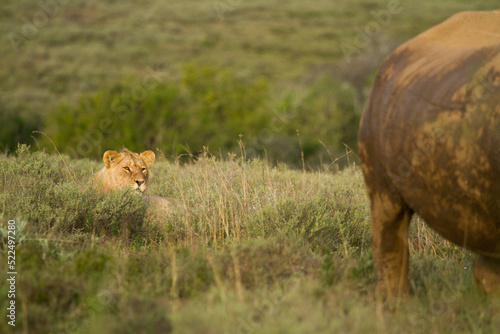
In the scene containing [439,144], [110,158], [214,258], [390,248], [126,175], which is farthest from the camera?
[110,158]

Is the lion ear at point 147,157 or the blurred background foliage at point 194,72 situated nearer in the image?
the lion ear at point 147,157

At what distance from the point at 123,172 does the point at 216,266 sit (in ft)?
9.83

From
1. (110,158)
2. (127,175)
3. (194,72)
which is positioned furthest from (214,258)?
(194,72)

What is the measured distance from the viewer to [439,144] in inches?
123

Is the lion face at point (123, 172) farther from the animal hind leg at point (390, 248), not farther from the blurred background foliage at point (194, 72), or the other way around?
the animal hind leg at point (390, 248)

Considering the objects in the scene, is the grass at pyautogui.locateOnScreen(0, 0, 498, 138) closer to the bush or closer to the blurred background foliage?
the blurred background foliage

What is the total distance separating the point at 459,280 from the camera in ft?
13.9

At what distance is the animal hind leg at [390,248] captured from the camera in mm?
3758

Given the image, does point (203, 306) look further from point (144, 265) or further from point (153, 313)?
point (144, 265)

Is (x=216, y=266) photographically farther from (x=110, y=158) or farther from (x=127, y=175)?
(x=110, y=158)

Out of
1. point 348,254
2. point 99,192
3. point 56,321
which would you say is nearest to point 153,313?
point 56,321

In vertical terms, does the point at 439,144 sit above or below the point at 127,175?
above

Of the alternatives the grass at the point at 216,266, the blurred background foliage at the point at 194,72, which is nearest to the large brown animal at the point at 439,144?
the grass at the point at 216,266

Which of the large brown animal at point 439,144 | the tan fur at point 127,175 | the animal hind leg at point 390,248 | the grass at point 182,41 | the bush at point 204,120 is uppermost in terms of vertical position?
the large brown animal at point 439,144
